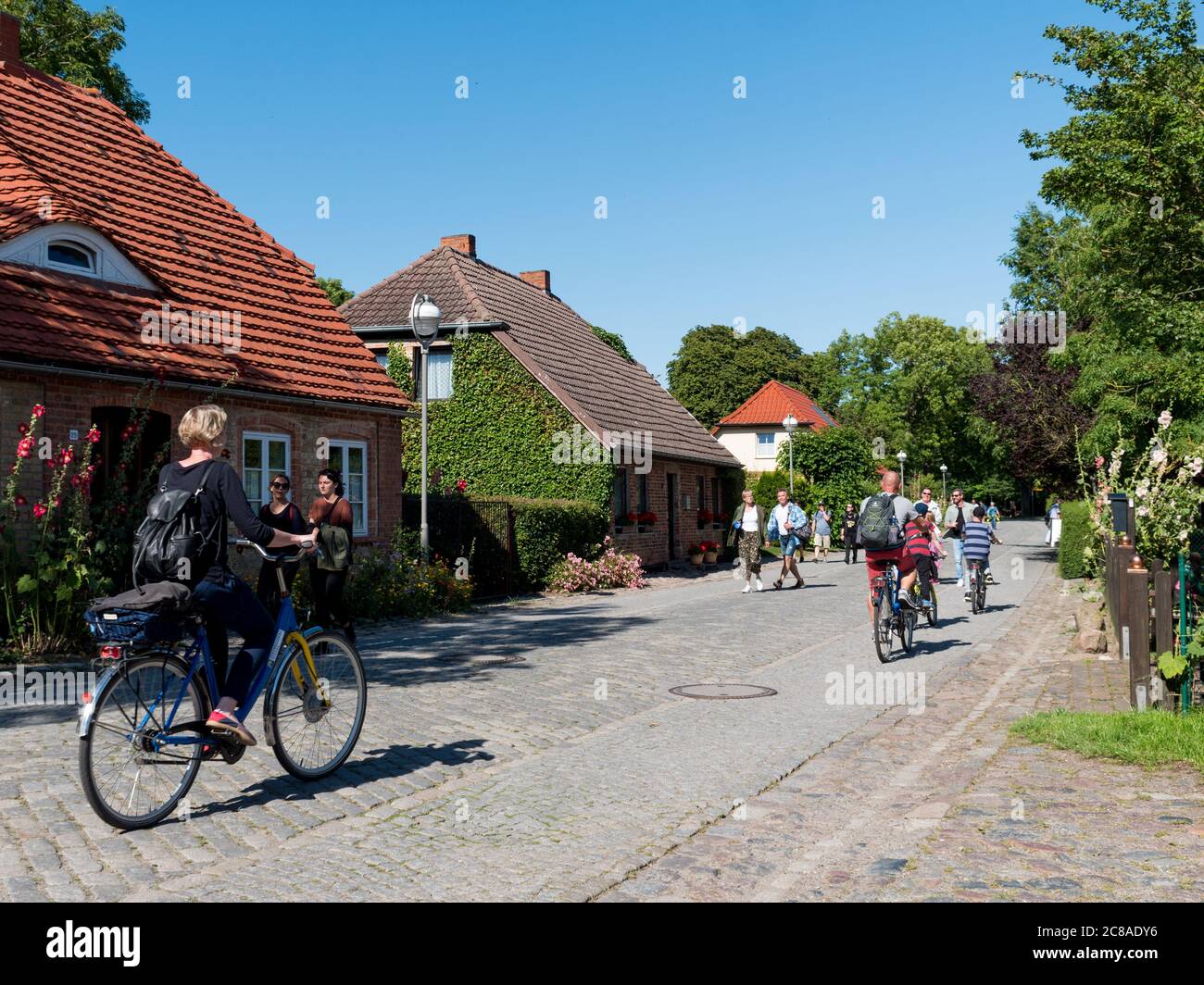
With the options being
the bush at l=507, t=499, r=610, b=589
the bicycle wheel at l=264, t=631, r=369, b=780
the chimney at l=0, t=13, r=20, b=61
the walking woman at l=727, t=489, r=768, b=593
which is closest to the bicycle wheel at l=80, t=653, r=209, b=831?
the bicycle wheel at l=264, t=631, r=369, b=780

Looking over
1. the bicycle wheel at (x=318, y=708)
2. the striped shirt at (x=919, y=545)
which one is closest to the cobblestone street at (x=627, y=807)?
the bicycle wheel at (x=318, y=708)

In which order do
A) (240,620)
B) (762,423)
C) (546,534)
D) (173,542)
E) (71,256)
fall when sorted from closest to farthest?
(173,542) → (240,620) → (71,256) → (546,534) → (762,423)

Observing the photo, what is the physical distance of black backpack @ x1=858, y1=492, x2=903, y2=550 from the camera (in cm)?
1198

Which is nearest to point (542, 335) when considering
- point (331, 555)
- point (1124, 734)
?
point (331, 555)

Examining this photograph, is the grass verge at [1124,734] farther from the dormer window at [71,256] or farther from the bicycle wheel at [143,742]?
the dormer window at [71,256]

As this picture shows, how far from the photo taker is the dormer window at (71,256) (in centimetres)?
1543

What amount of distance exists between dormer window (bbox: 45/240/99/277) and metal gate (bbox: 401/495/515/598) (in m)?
6.97

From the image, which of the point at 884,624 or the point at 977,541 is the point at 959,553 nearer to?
the point at 977,541

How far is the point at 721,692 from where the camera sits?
987 centimetres

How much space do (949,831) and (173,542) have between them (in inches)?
160

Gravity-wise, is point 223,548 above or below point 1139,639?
above

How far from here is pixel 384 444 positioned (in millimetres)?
20078
